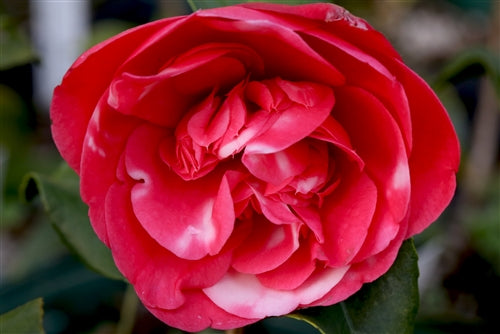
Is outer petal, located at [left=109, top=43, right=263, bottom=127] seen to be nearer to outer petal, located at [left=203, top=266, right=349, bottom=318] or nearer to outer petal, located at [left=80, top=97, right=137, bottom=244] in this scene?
outer petal, located at [left=80, top=97, right=137, bottom=244]

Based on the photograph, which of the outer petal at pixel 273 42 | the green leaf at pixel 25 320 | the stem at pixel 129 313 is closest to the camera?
the outer petal at pixel 273 42

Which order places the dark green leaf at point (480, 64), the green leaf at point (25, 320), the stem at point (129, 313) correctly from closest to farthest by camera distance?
the green leaf at point (25, 320)
the dark green leaf at point (480, 64)
the stem at point (129, 313)

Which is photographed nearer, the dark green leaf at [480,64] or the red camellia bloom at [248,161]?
the red camellia bloom at [248,161]

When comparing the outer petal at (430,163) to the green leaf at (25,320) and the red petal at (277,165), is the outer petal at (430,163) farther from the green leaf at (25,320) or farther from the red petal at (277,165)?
the green leaf at (25,320)

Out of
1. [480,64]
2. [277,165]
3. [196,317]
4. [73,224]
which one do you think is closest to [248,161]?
[277,165]

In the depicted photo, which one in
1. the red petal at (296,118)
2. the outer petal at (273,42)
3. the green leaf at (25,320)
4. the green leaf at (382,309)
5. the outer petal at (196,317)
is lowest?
the green leaf at (25,320)

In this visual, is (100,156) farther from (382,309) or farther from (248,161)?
(382,309)

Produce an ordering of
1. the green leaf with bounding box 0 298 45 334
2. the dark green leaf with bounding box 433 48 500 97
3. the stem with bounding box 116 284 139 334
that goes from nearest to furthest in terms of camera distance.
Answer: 1. the green leaf with bounding box 0 298 45 334
2. the dark green leaf with bounding box 433 48 500 97
3. the stem with bounding box 116 284 139 334

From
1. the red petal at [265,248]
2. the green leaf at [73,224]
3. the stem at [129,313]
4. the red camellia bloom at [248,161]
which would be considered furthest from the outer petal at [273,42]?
the stem at [129,313]

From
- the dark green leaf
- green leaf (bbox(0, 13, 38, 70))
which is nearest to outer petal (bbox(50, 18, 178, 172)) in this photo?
green leaf (bbox(0, 13, 38, 70))
